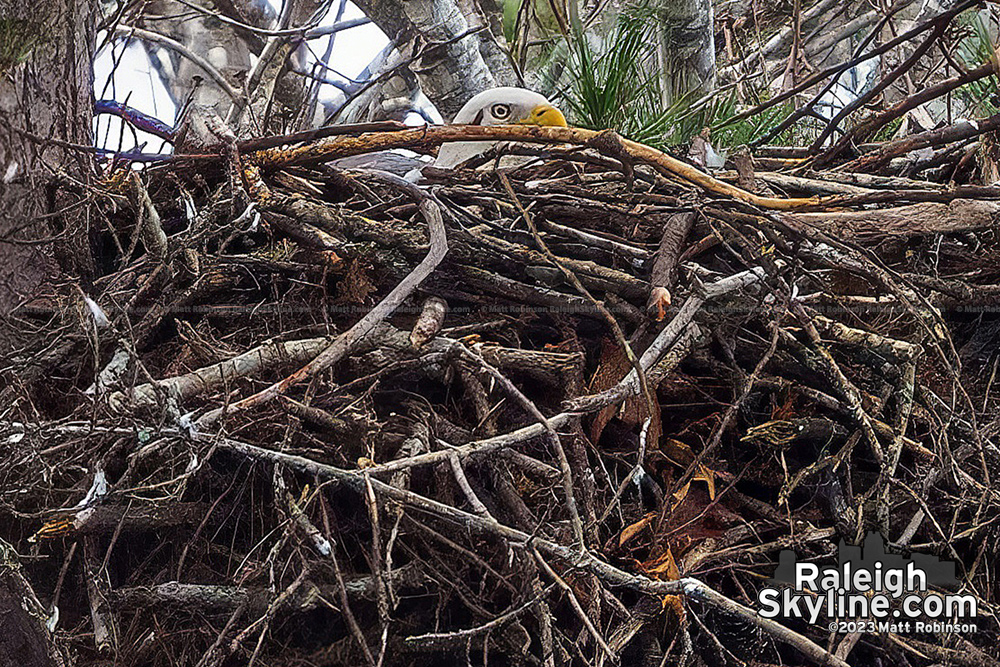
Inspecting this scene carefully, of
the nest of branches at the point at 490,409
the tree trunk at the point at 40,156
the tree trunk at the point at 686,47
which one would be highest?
the tree trunk at the point at 686,47

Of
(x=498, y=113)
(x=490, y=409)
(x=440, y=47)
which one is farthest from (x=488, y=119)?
(x=440, y=47)

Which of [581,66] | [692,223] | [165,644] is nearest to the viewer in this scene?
[165,644]

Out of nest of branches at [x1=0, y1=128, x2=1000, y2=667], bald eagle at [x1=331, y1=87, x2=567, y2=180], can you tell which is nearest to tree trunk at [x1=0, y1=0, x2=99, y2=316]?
nest of branches at [x1=0, y1=128, x2=1000, y2=667]

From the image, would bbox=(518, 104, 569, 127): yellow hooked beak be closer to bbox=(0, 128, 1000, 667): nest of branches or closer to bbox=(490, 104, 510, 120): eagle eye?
bbox=(490, 104, 510, 120): eagle eye

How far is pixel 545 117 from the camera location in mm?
1208

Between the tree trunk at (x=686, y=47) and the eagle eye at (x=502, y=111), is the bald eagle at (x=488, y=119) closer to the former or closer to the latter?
the eagle eye at (x=502, y=111)

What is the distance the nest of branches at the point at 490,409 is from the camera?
30.6 inches

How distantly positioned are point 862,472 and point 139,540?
0.87m

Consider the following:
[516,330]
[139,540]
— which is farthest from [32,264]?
[516,330]

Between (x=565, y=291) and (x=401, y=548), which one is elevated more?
(x=565, y=291)

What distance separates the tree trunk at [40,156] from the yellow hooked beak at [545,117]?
23.8 inches

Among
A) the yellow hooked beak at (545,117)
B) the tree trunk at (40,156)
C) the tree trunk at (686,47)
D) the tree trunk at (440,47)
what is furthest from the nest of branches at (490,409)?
the tree trunk at (440,47)

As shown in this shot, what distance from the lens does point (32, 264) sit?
0.95 meters

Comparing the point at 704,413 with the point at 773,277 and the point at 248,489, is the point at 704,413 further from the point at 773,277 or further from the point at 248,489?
the point at 248,489
